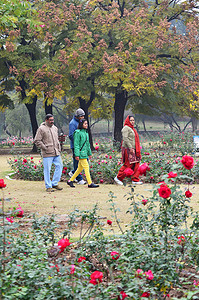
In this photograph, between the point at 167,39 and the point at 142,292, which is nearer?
the point at 142,292

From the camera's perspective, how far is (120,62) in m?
20.8

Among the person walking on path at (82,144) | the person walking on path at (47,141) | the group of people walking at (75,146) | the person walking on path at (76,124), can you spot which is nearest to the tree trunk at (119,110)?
the person walking on path at (76,124)

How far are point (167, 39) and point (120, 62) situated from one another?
3744mm

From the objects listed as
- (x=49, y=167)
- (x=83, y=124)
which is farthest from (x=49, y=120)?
(x=49, y=167)

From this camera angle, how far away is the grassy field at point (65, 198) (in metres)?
8.01

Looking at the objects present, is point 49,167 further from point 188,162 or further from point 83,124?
point 188,162

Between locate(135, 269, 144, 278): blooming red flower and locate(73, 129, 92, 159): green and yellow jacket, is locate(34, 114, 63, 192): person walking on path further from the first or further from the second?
locate(135, 269, 144, 278): blooming red flower

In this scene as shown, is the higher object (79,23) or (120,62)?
(79,23)

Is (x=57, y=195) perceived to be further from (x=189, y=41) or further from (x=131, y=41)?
(x=189, y=41)

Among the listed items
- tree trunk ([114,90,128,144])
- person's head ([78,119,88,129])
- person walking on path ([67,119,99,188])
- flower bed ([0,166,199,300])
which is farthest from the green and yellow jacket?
tree trunk ([114,90,128,144])

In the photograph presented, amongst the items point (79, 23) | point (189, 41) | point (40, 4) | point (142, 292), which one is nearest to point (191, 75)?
point (189, 41)

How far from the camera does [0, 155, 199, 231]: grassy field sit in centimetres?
801

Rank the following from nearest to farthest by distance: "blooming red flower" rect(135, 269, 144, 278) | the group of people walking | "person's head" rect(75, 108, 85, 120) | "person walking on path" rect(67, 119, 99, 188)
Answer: "blooming red flower" rect(135, 269, 144, 278) < the group of people walking < "person walking on path" rect(67, 119, 99, 188) < "person's head" rect(75, 108, 85, 120)

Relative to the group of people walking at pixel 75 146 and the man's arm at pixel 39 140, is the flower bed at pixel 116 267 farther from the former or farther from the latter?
the group of people walking at pixel 75 146
